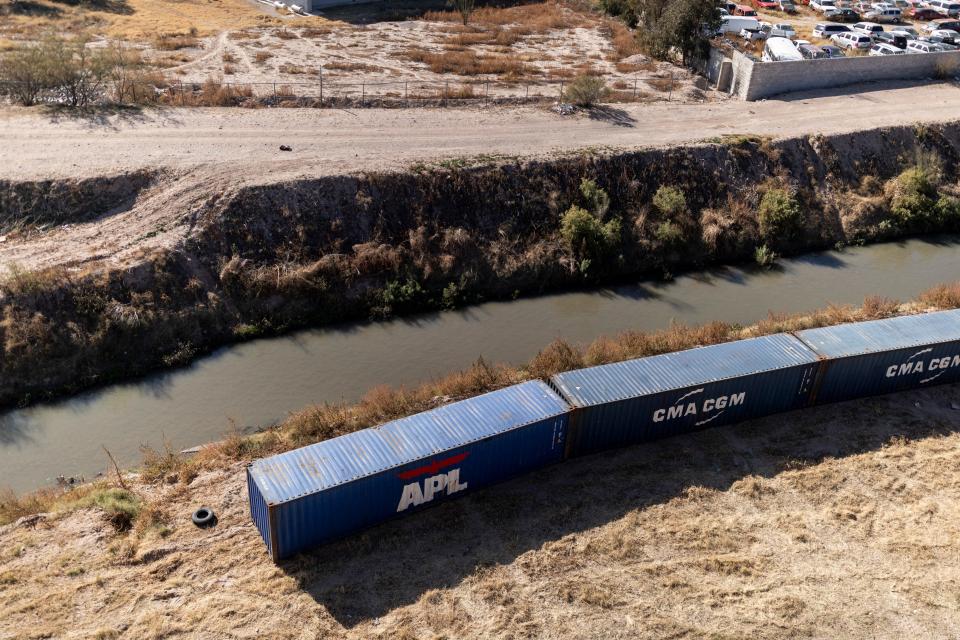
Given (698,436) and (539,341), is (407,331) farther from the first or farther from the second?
(698,436)

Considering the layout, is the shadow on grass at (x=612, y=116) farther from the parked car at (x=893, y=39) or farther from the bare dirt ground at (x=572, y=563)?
the parked car at (x=893, y=39)

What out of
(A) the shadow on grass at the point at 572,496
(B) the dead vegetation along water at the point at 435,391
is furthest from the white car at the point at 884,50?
(A) the shadow on grass at the point at 572,496

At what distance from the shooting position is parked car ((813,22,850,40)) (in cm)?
5544

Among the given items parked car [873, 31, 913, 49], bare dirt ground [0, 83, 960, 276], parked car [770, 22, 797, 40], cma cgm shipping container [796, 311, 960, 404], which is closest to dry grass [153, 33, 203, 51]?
bare dirt ground [0, 83, 960, 276]

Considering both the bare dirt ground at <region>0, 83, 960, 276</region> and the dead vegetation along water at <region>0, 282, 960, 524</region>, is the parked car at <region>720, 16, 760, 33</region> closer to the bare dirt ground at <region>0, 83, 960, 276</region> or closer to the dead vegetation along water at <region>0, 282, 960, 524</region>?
the bare dirt ground at <region>0, 83, 960, 276</region>

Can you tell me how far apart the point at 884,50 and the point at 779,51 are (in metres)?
7.18

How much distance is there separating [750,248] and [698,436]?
14.9 meters

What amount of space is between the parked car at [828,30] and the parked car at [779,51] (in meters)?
7.03

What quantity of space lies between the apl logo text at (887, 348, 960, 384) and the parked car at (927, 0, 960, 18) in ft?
164

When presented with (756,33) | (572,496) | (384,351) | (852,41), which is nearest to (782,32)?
(756,33)

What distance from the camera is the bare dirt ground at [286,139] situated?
29953mm

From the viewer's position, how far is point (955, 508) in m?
21.2

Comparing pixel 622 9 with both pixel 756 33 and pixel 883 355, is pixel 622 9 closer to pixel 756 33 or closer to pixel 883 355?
pixel 756 33

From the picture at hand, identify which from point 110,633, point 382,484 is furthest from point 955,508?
point 110,633
